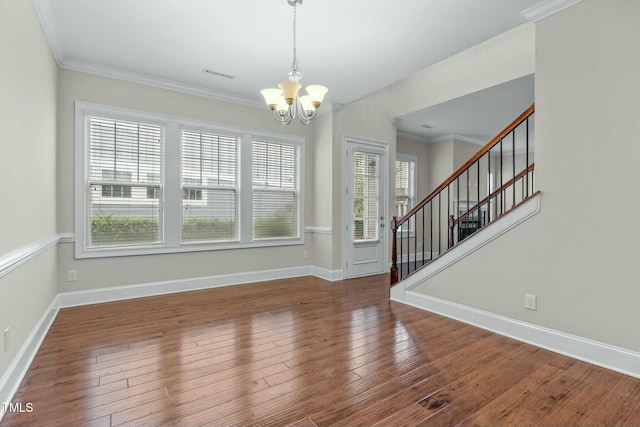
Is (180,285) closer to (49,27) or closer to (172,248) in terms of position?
(172,248)

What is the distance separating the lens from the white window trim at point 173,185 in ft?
13.0

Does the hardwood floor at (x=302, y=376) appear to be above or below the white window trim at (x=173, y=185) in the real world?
below

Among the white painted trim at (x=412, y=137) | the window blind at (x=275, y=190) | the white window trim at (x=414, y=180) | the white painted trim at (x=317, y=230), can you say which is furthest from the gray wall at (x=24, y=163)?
the white window trim at (x=414, y=180)

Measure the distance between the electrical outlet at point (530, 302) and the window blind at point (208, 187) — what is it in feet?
12.4

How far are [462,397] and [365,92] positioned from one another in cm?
391

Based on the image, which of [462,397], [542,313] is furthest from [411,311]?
[462,397]

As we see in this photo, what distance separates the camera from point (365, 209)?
5.87m

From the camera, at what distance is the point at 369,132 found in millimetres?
5785

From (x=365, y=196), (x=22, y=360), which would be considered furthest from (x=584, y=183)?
(x=22, y=360)

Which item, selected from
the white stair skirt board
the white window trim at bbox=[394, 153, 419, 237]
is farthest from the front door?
the white window trim at bbox=[394, 153, 419, 237]

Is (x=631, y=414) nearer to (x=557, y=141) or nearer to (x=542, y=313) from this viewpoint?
(x=542, y=313)

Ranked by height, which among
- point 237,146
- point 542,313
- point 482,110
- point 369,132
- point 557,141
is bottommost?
point 542,313

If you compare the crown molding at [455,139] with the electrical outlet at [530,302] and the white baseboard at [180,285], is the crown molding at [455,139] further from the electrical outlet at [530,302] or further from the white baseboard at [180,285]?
the electrical outlet at [530,302]

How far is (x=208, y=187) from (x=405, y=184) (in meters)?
4.47
